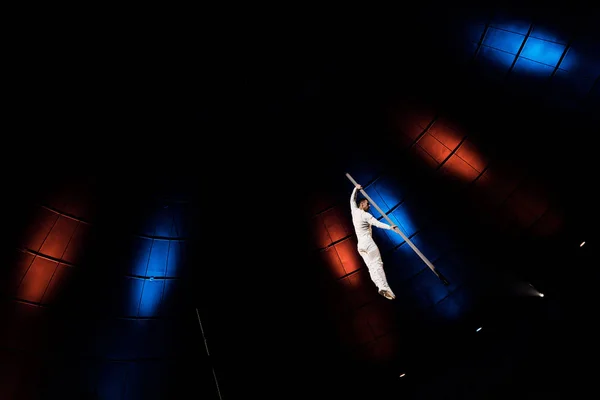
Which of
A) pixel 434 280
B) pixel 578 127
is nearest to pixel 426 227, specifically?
pixel 434 280

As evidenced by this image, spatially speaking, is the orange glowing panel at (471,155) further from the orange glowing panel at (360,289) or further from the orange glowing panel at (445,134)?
the orange glowing panel at (360,289)

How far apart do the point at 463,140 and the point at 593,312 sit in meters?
5.35

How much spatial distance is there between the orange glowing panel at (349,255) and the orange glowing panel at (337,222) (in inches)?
11.6

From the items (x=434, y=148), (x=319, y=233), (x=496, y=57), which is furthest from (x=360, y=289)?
(x=496, y=57)

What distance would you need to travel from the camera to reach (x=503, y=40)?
9.08 metres

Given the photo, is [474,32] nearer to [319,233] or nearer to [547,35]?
[547,35]

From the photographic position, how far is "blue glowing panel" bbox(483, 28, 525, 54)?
29.5 ft

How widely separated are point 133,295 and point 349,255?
21.6 feet

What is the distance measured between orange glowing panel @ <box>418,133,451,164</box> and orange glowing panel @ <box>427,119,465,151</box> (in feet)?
0.31

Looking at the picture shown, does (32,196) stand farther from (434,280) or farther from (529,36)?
(529,36)

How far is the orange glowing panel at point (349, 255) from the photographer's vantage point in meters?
11.7

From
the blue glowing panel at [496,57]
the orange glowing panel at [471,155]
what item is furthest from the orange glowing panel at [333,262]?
the blue glowing panel at [496,57]

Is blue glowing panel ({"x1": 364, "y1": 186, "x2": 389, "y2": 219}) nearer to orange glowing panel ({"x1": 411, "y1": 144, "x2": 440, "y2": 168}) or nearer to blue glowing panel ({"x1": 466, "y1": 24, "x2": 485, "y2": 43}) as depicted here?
orange glowing panel ({"x1": 411, "y1": 144, "x2": 440, "y2": 168})

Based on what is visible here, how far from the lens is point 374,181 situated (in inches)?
444
